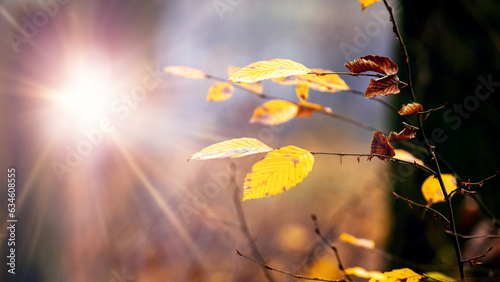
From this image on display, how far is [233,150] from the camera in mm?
339

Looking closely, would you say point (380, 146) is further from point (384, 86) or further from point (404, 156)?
point (404, 156)

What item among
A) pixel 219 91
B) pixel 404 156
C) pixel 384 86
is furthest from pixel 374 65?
pixel 219 91

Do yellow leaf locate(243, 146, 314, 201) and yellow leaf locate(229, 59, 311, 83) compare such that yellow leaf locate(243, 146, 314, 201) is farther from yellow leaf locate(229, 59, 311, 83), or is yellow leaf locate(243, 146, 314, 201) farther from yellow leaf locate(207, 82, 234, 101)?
yellow leaf locate(207, 82, 234, 101)

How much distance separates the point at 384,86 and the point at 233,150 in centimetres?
18

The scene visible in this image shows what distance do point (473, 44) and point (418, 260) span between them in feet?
2.64

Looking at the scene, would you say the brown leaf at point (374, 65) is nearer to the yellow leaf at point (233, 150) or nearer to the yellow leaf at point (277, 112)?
the yellow leaf at point (233, 150)

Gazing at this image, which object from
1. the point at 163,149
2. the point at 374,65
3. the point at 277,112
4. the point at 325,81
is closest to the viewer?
the point at 374,65

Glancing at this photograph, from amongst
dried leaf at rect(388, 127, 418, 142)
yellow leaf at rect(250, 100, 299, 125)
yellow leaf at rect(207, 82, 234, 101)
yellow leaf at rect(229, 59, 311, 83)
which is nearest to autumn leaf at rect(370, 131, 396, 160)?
dried leaf at rect(388, 127, 418, 142)

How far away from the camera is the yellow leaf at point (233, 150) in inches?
12.8

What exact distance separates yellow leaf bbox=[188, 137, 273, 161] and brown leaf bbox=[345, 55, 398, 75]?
0.13 metres

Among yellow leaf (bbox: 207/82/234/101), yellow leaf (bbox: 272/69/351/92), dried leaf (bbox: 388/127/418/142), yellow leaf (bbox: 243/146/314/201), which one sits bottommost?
yellow leaf (bbox: 243/146/314/201)

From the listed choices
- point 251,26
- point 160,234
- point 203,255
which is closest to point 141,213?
point 160,234

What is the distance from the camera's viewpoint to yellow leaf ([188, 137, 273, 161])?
0.32 metres

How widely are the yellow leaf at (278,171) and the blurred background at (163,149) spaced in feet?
1.73
